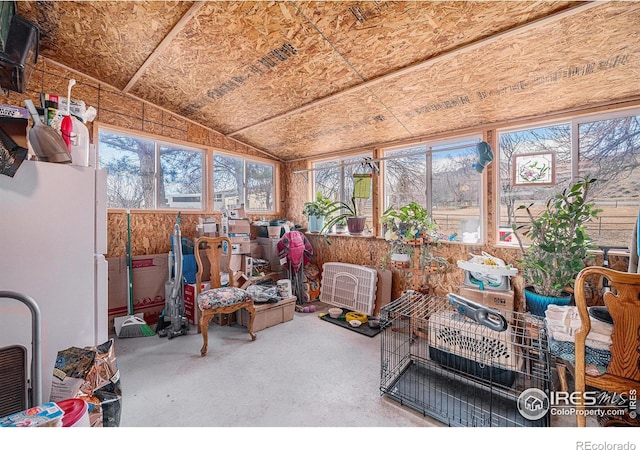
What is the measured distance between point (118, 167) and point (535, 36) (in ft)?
13.3

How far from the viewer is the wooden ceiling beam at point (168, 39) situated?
181 cm

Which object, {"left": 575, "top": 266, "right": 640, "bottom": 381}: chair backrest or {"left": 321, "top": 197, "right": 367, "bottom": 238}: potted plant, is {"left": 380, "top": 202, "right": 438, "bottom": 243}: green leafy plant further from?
{"left": 575, "top": 266, "right": 640, "bottom": 381}: chair backrest

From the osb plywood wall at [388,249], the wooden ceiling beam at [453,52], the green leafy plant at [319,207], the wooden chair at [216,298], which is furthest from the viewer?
the green leafy plant at [319,207]

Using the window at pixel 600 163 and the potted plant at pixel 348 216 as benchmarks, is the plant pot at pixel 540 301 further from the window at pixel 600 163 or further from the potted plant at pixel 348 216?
the potted plant at pixel 348 216

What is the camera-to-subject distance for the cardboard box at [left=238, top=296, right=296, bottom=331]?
9.71ft

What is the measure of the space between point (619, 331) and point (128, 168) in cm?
435

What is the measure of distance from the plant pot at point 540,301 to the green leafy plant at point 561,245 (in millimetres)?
77

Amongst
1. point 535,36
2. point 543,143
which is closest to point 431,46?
point 535,36

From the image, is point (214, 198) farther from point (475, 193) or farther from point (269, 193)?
point (475, 193)

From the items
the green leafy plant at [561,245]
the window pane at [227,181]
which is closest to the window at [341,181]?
the window pane at [227,181]

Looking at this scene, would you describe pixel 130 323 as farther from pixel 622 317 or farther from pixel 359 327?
pixel 622 317

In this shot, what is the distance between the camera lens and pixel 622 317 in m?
1.25

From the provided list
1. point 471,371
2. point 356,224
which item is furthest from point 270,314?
point 471,371

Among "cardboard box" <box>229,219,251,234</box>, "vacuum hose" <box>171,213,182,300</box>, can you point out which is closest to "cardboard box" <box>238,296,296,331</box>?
"vacuum hose" <box>171,213,182,300</box>
